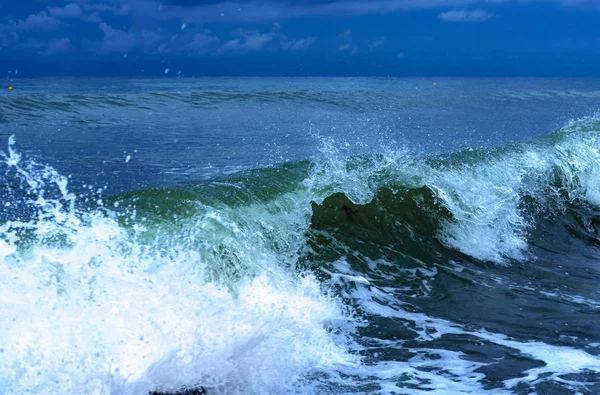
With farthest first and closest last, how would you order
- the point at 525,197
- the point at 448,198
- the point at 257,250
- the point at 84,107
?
the point at 84,107 < the point at 525,197 < the point at 448,198 < the point at 257,250

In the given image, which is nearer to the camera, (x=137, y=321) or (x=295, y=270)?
(x=137, y=321)

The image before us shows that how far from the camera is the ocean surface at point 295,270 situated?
464 cm

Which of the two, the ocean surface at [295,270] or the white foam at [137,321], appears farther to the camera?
the ocean surface at [295,270]

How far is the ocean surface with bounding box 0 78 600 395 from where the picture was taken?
4641 mm

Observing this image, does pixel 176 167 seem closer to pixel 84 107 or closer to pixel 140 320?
pixel 140 320

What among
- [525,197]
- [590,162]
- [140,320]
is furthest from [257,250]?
[590,162]

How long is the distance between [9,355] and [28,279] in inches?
34.5

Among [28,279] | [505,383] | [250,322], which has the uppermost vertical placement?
[28,279]

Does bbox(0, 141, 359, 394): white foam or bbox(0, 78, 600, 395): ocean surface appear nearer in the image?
bbox(0, 141, 359, 394): white foam

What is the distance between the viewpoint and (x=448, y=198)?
9.91 meters

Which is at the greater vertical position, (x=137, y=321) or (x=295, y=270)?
(x=137, y=321)

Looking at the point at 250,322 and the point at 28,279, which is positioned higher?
the point at 28,279

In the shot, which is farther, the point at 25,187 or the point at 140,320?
the point at 25,187

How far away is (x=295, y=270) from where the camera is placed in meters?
7.18
